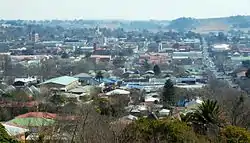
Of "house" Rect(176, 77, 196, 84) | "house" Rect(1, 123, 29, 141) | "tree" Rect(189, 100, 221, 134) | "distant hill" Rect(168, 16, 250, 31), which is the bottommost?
"distant hill" Rect(168, 16, 250, 31)

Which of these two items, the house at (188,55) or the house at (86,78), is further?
the house at (188,55)

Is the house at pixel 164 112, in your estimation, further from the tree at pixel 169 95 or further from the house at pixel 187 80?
the house at pixel 187 80

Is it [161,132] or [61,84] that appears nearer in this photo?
[161,132]

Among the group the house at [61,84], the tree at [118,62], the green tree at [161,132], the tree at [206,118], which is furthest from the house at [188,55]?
the green tree at [161,132]

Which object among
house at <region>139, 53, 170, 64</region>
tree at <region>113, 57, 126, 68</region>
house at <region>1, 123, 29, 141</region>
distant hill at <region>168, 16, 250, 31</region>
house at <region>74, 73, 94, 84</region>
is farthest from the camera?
distant hill at <region>168, 16, 250, 31</region>

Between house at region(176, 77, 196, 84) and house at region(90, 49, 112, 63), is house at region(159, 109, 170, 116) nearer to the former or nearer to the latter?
house at region(176, 77, 196, 84)

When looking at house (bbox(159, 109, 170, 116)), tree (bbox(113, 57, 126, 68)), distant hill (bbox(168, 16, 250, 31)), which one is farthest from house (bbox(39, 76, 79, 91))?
distant hill (bbox(168, 16, 250, 31))

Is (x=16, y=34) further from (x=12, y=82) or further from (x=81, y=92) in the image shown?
(x=81, y=92)

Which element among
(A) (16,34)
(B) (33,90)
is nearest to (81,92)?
(B) (33,90)

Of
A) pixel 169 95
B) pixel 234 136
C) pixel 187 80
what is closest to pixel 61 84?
pixel 169 95

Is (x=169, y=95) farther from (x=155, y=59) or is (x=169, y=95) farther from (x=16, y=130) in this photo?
(x=155, y=59)

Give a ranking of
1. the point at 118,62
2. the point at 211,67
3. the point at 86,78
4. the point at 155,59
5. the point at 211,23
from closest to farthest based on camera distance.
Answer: the point at 86,78 < the point at 211,67 < the point at 118,62 < the point at 155,59 < the point at 211,23
